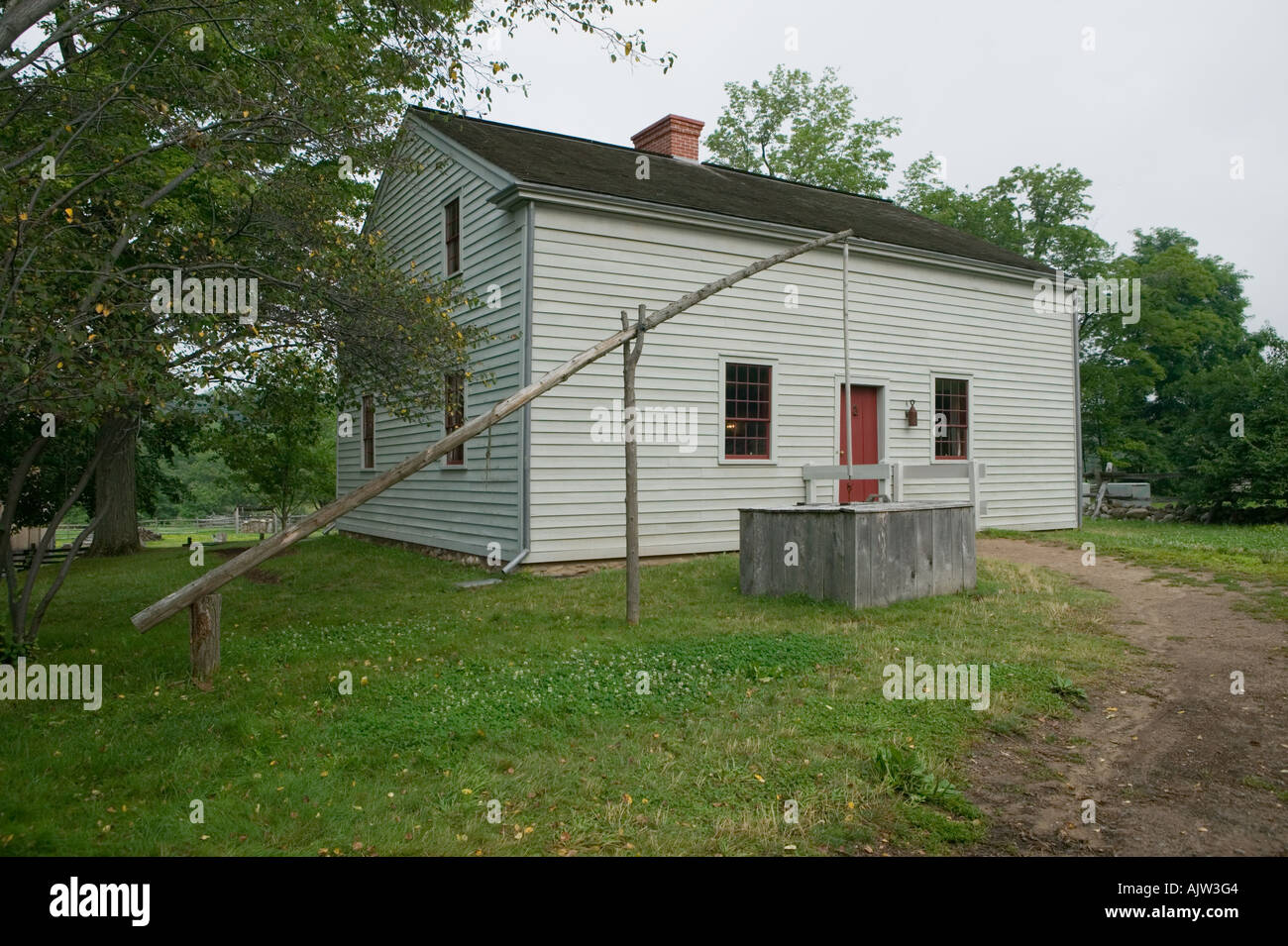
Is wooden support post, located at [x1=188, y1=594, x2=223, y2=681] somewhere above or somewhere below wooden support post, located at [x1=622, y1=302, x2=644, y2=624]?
below

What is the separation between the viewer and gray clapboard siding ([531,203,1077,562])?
12.1 metres

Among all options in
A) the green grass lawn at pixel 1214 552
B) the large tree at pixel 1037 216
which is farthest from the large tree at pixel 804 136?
the green grass lawn at pixel 1214 552

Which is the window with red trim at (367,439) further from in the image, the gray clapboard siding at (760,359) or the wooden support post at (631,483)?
the wooden support post at (631,483)

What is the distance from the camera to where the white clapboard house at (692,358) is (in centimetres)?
1210

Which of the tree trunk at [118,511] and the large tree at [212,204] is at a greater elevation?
the large tree at [212,204]

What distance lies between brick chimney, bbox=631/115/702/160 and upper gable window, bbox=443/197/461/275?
5.18 m

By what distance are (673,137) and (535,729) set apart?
15.2 metres

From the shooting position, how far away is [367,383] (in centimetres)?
913

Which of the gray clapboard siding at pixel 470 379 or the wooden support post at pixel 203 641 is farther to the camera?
the gray clapboard siding at pixel 470 379

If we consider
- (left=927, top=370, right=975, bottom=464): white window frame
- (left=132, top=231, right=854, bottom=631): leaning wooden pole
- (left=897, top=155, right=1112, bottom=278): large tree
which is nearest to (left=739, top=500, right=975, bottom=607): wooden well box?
(left=132, top=231, right=854, bottom=631): leaning wooden pole

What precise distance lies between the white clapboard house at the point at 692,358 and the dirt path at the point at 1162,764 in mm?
4062
